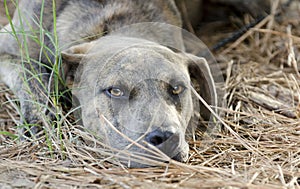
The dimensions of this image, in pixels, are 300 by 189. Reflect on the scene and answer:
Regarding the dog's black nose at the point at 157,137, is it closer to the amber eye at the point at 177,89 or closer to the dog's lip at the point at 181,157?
the dog's lip at the point at 181,157

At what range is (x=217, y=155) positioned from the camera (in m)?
2.65

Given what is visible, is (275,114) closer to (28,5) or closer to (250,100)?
(250,100)

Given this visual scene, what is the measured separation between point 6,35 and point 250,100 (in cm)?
182

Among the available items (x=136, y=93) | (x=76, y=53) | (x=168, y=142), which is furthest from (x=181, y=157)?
(x=76, y=53)

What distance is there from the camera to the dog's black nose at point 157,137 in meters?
2.30

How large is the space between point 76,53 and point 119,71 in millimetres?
442

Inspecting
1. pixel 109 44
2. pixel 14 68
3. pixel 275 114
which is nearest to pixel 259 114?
pixel 275 114

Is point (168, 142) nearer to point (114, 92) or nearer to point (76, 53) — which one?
point (114, 92)

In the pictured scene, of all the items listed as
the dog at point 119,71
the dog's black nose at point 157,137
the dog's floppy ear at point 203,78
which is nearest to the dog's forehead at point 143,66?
the dog at point 119,71

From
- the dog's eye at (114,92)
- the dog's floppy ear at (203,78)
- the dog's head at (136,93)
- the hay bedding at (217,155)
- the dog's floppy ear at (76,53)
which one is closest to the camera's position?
the hay bedding at (217,155)

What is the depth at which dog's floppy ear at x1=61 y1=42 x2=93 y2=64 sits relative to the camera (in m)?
2.86

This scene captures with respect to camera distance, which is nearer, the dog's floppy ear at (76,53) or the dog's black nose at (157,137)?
the dog's black nose at (157,137)

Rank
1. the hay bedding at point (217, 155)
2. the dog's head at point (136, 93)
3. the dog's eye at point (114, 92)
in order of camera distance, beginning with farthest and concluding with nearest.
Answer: the dog's eye at point (114, 92) → the dog's head at point (136, 93) → the hay bedding at point (217, 155)

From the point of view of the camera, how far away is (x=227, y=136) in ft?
9.62
